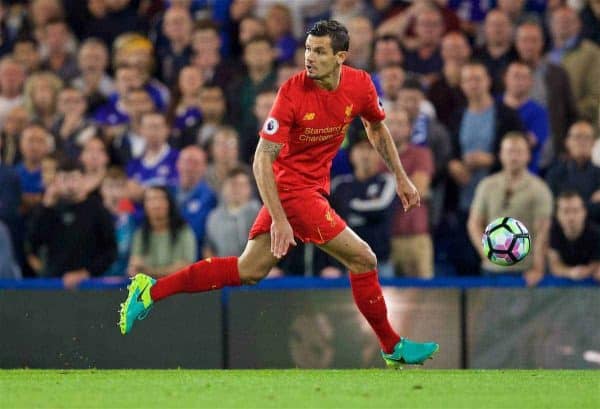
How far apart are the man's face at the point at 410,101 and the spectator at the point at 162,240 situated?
2234 millimetres

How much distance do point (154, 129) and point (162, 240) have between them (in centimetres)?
151

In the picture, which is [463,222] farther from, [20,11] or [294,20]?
[20,11]

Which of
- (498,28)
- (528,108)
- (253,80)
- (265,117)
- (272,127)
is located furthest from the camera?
(253,80)

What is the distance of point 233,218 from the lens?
11.6 metres

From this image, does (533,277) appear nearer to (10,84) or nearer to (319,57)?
(319,57)

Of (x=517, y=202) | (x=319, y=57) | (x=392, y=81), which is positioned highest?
(x=392, y=81)

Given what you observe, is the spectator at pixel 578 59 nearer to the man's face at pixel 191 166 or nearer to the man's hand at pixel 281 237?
the man's face at pixel 191 166

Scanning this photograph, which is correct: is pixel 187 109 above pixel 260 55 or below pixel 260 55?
below

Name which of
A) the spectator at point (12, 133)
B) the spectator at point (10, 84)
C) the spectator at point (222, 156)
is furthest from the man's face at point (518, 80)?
the spectator at point (10, 84)

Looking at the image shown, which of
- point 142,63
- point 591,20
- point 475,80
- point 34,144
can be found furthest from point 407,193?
point 142,63

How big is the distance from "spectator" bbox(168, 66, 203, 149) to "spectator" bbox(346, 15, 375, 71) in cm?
153

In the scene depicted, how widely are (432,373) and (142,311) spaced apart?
1.86 m

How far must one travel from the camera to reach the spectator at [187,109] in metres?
12.9

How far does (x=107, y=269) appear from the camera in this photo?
11.5 meters
